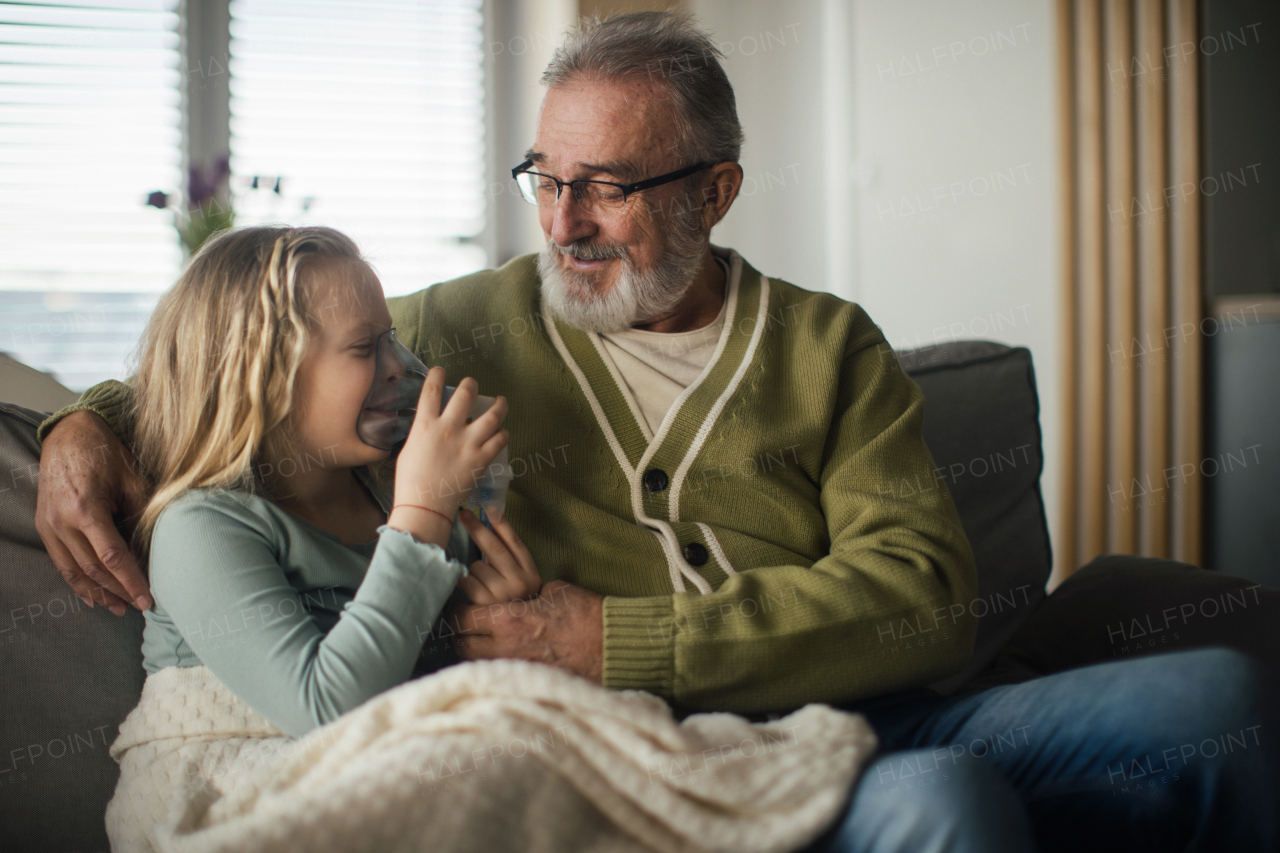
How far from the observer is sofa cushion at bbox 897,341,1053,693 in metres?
1.59

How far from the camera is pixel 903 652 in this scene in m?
1.12

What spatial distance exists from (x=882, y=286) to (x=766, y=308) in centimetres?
185

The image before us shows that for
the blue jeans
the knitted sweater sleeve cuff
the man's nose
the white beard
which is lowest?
the blue jeans

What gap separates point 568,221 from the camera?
1.38m

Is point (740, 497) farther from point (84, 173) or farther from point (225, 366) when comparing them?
point (84, 173)

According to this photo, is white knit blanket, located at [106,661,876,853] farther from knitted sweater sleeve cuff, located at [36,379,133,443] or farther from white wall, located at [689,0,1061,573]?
white wall, located at [689,0,1061,573]

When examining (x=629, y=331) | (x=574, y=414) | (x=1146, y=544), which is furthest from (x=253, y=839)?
(x=1146, y=544)

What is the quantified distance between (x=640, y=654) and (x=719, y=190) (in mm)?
836

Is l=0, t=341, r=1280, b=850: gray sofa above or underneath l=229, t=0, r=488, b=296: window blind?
underneath

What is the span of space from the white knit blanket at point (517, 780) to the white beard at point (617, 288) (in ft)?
2.14

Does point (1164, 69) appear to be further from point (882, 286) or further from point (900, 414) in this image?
point (900, 414)

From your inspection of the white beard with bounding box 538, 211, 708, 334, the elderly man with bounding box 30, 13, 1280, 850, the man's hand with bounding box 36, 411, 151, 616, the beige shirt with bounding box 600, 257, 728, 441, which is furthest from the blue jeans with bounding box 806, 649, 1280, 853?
the man's hand with bounding box 36, 411, 151, 616

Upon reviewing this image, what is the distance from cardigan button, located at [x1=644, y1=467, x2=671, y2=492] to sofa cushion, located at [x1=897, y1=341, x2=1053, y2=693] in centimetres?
57

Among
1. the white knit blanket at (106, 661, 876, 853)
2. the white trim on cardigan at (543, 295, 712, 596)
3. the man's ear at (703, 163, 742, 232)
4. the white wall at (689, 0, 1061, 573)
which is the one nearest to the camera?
the white knit blanket at (106, 661, 876, 853)
